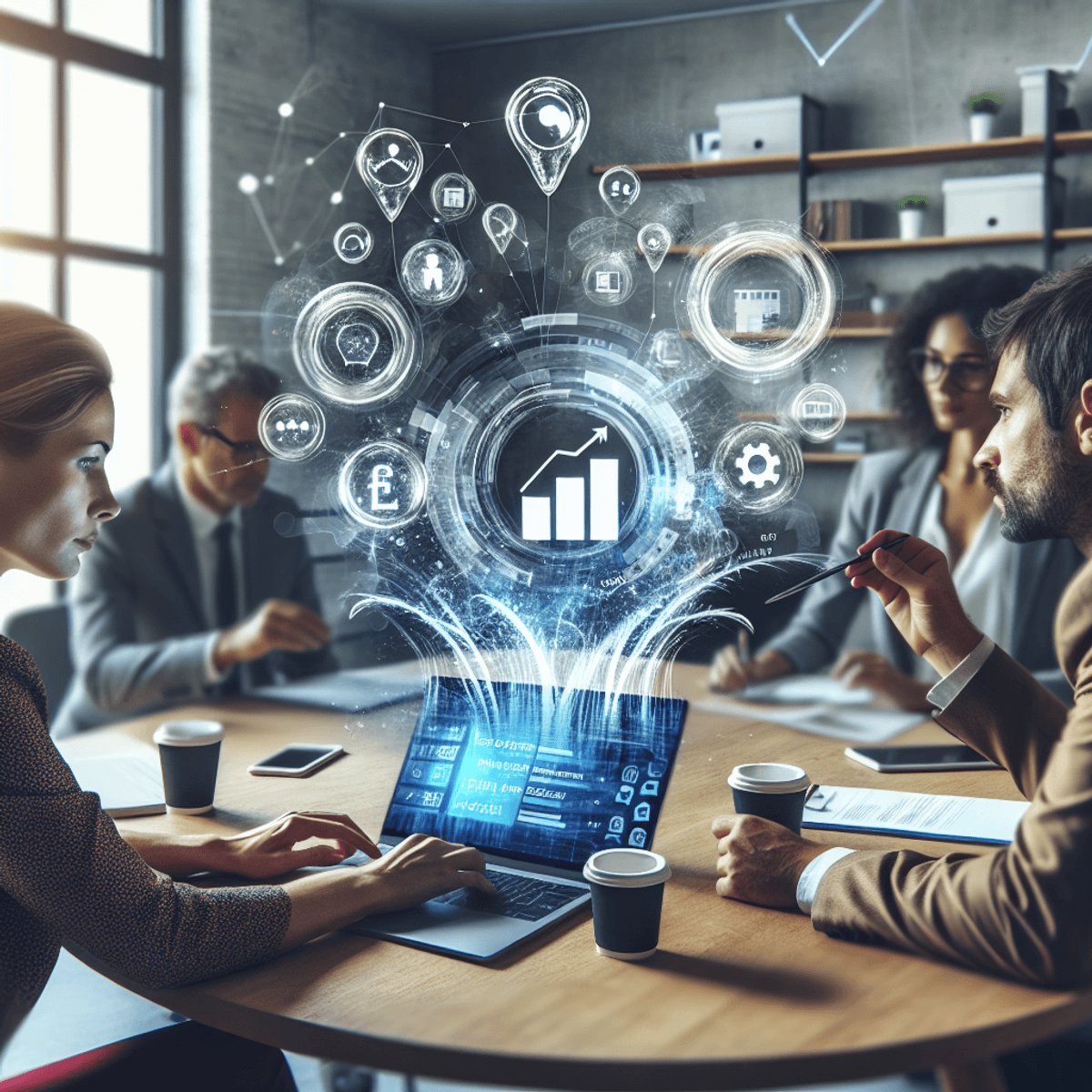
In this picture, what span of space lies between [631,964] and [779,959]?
132 millimetres

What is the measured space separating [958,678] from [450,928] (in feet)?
2.18

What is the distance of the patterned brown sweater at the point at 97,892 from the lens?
34.9 inches

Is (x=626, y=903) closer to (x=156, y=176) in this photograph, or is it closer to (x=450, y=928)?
(x=450, y=928)

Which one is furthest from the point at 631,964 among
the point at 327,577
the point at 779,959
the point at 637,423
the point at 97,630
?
the point at 97,630

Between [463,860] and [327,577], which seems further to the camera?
[327,577]

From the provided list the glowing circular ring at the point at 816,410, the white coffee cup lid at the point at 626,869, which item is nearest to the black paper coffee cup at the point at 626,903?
the white coffee cup lid at the point at 626,869

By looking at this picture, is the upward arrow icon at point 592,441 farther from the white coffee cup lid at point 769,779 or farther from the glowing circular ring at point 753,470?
the white coffee cup lid at point 769,779

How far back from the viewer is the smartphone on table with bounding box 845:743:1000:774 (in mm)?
1527

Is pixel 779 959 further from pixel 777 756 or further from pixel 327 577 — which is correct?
pixel 327 577

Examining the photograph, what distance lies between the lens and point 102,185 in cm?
388

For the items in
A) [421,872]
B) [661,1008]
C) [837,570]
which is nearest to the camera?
[661,1008]

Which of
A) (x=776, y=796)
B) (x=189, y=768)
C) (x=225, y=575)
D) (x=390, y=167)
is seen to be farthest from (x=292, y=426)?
(x=225, y=575)

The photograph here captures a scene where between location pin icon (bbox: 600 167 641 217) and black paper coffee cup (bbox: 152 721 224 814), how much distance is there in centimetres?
87

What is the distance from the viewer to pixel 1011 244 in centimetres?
373
